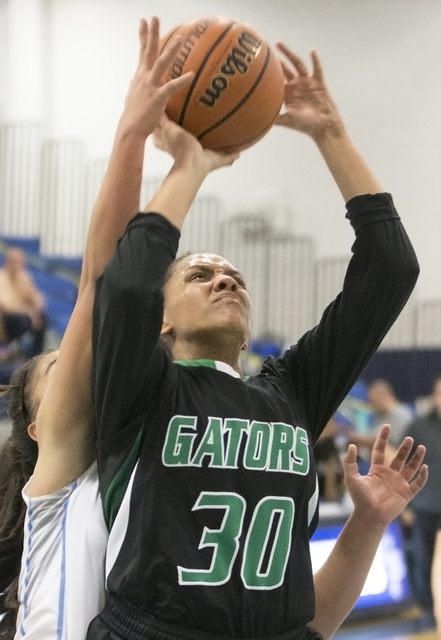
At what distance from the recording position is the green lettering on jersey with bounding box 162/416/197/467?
1.31 metres

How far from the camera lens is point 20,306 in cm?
602

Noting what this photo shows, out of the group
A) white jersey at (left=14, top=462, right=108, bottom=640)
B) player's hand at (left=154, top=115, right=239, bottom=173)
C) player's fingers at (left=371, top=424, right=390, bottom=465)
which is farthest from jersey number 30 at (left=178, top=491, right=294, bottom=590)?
player's hand at (left=154, top=115, right=239, bottom=173)

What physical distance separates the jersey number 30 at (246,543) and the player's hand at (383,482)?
38cm

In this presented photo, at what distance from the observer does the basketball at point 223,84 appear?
1.47 metres

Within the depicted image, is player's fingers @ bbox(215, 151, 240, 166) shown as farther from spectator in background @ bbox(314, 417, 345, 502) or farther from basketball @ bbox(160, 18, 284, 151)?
spectator in background @ bbox(314, 417, 345, 502)

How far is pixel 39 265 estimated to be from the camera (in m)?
6.66

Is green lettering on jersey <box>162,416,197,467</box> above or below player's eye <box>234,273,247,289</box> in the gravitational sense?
below

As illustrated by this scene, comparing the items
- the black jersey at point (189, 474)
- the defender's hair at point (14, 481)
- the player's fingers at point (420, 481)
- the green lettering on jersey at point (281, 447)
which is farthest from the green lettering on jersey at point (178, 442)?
the player's fingers at point (420, 481)

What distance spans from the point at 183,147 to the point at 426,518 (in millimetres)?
4405

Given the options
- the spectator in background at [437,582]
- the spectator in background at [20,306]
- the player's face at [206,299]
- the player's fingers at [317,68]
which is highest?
the player's fingers at [317,68]

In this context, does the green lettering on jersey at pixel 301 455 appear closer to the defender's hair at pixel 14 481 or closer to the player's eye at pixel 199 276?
the player's eye at pixel 199 276

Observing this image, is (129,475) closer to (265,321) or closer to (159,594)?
(159,594)

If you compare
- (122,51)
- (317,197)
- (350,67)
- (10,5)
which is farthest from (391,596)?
(10,5)

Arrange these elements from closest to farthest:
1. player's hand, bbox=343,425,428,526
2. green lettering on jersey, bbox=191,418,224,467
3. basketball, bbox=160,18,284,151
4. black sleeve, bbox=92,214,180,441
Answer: black sleeve, bbox=92,214,180,441, green lettering on jersey, bbox=191,418,224,467, basketball, bbox=160,18,284,151, player's hand, bbox=343,425,428,526
